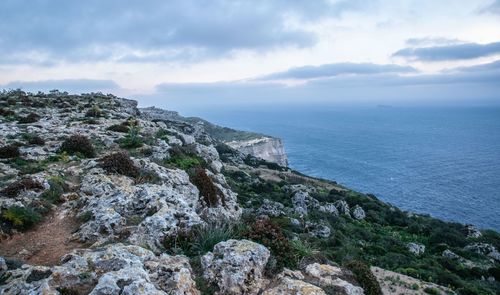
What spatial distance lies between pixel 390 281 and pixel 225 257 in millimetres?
17385

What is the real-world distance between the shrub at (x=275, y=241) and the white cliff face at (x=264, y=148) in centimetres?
10822

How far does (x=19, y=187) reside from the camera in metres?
12.3

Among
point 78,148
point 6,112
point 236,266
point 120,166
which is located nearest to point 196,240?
point 236,266

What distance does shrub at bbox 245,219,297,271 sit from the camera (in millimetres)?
9477

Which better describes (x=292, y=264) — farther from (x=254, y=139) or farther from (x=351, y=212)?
(x=254, y=139)

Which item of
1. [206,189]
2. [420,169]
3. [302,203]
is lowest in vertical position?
[420,169]

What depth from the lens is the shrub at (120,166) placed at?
49.3 ft

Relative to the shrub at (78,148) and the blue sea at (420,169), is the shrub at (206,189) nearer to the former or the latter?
the shrub at (78,148)

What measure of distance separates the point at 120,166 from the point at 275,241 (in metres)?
8.70

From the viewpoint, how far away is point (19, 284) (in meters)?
6.91

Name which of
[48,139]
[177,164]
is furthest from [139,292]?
[48,139]

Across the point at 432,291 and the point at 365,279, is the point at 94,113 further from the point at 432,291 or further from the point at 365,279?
the point at 432,291

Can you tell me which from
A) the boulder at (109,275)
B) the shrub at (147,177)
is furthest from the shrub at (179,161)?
the boulder at (109,275)

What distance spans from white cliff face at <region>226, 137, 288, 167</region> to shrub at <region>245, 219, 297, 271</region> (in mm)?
108222
